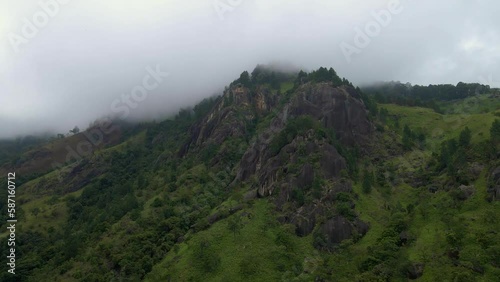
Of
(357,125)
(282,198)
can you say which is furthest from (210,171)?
(357,125)

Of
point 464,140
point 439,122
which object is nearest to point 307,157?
point 464,140

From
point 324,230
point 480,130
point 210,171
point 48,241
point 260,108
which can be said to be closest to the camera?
point 324,230

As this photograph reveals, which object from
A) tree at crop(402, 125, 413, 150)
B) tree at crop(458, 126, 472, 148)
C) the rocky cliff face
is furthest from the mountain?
tree at crop(402, 125, 413, 150)

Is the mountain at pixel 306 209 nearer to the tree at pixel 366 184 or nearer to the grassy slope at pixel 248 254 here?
the grassy slope at pixel 248 254

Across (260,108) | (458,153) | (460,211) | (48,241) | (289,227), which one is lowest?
(48,241)

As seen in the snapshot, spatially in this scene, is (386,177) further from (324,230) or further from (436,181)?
(324,230)
